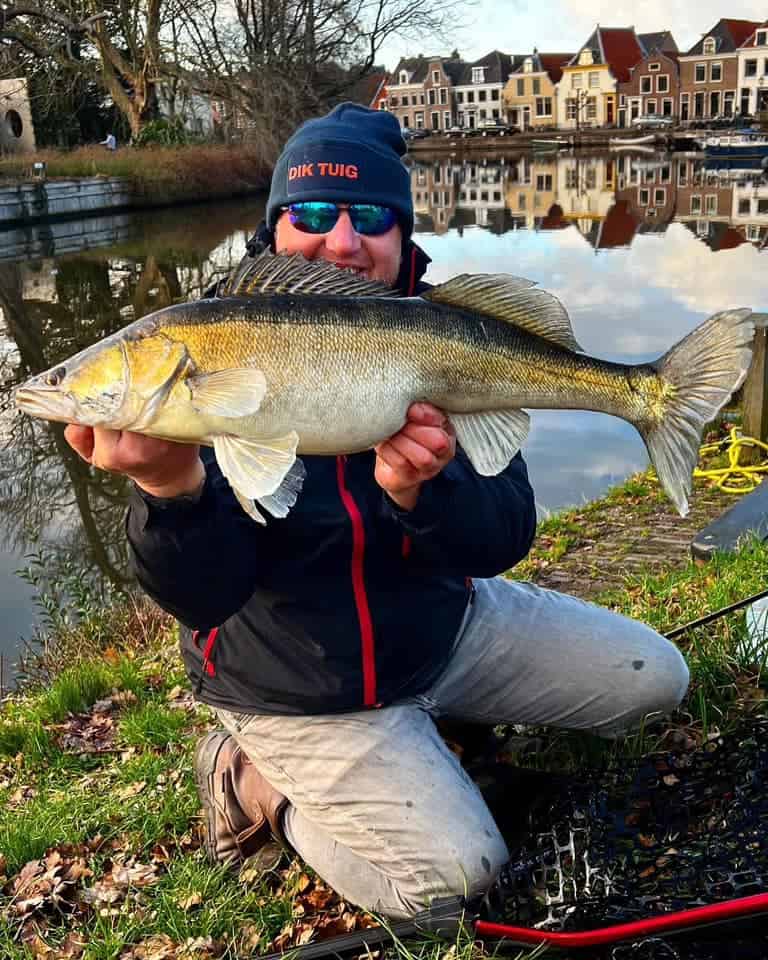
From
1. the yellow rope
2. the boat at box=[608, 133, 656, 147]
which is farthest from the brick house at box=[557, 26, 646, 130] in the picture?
the yellow rope

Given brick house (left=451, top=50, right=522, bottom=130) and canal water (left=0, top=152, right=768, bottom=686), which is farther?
brick house (left=451, top=50, right=522, bottom=130)

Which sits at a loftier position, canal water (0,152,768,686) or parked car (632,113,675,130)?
parked car (632,113,675,130)

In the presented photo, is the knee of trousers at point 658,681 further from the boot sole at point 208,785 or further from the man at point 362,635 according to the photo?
the boot sole at point 208,785

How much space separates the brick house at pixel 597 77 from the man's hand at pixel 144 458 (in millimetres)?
80700

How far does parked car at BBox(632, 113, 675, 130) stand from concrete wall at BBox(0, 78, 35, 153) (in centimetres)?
4649

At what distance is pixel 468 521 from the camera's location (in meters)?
2.56

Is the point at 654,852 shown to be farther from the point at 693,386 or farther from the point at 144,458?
the point at 144,458

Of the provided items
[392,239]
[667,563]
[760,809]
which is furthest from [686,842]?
[667,563]

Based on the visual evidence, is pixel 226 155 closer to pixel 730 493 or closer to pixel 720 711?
pixel 730 493

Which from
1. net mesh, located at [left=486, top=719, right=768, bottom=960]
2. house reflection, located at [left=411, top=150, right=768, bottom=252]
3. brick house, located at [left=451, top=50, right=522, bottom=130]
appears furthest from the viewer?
brick house, located at [left=451, top=50, right=522, bottom=130]

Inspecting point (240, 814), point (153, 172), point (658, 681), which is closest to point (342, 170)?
point (658, 681)

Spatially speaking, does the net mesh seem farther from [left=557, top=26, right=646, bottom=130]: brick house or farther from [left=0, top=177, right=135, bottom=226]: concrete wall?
[left=557, top=26, right=646, bottom=130]: brick house

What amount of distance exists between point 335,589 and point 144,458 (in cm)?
73

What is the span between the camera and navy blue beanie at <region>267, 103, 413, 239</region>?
2943mm
